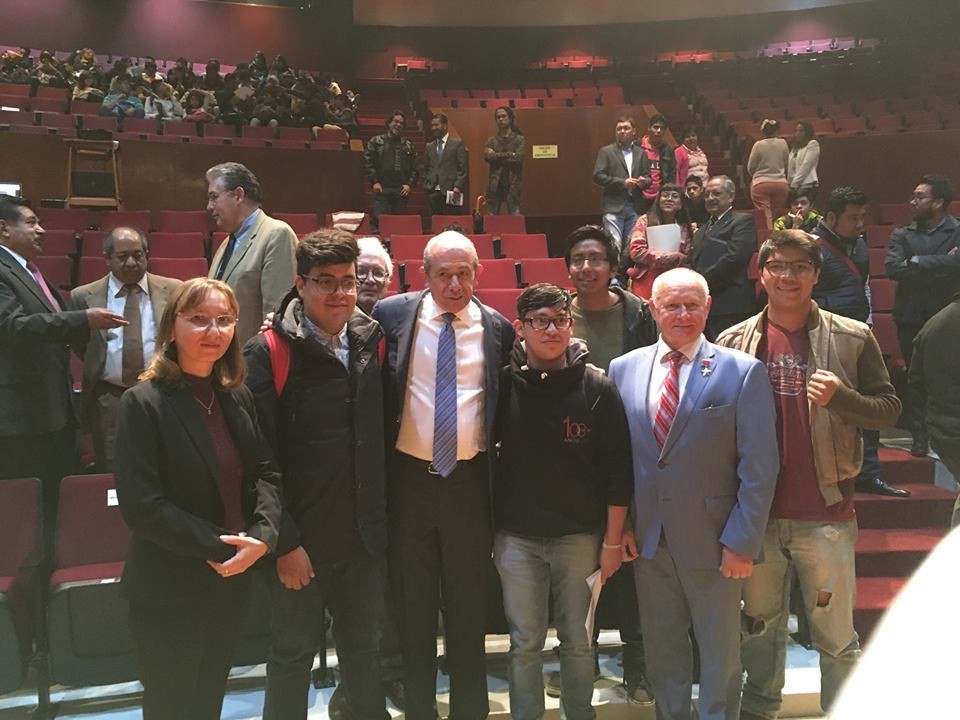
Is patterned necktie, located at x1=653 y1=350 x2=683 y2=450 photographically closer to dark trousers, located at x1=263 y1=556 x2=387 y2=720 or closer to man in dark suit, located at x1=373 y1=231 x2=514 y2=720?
man in dark suit, located at x1=373 y1=231 x2=514 y2=720

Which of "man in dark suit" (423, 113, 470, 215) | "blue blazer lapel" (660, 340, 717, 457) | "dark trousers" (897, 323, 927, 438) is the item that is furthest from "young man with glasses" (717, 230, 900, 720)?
"man in dark suit" (423, 113, 470, 215)

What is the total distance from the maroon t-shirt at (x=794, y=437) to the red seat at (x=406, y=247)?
4023 mm

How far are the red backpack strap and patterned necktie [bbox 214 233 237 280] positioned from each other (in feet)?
2.88

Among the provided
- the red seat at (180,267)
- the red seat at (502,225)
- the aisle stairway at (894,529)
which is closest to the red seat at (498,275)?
the red seat at (502,225)

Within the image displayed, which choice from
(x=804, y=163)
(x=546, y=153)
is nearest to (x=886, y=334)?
(x=804, y=163)

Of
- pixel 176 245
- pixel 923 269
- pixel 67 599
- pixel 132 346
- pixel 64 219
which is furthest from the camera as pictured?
pixel 64 219

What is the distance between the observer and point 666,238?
3418mm

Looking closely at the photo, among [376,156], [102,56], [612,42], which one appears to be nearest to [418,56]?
[612,42]

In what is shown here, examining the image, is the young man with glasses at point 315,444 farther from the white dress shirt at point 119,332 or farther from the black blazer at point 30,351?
the white dress shirt at point 119,332

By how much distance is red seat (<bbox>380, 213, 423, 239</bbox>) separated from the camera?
6.70 meters

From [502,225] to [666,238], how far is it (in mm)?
3727

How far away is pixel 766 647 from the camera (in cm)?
238

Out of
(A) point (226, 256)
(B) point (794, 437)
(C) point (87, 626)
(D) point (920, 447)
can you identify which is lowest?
(C) point (87, 626)

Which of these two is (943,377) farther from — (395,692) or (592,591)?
(395,692)
